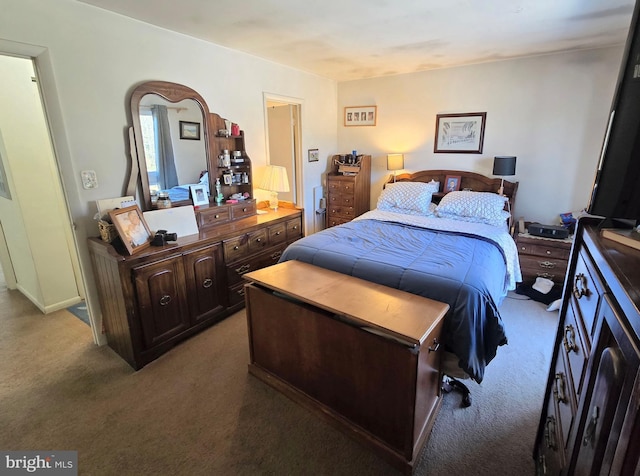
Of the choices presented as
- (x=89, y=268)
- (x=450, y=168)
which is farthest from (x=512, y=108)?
(x=89, y=268)

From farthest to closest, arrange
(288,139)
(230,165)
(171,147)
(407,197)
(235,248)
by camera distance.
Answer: (288,139) < (407,197) < (230,165) < (235,248) < (171,147)

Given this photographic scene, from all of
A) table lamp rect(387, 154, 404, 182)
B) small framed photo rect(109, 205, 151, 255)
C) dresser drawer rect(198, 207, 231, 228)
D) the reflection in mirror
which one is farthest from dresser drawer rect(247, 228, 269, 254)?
table lamp rect(387, 154, 404, 182)

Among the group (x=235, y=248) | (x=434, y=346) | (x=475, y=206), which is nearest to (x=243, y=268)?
(x=235, y=248)

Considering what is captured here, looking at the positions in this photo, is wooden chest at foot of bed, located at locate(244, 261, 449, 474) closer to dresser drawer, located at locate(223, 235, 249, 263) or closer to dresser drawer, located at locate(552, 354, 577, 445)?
dresser drawer, located at locate(552, 354, 577, 445)

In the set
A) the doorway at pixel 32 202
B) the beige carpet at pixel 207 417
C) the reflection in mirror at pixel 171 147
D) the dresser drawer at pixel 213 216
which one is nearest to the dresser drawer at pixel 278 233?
the dresser drawer at pixel 213 216

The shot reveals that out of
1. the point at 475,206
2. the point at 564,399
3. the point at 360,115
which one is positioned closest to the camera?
the point at 564,399

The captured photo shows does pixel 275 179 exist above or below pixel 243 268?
above

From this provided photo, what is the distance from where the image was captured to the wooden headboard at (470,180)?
3615 millimetres

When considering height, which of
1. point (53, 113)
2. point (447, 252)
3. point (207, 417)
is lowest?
point (207, 417)

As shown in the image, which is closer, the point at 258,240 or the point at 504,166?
the point at 258,240

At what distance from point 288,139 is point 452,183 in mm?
2241

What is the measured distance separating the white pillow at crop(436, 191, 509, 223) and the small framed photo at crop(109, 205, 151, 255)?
2.91 m

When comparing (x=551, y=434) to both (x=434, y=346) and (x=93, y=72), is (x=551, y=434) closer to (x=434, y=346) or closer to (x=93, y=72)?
(x=434, y=346)

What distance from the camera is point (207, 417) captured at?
1.85 metres
